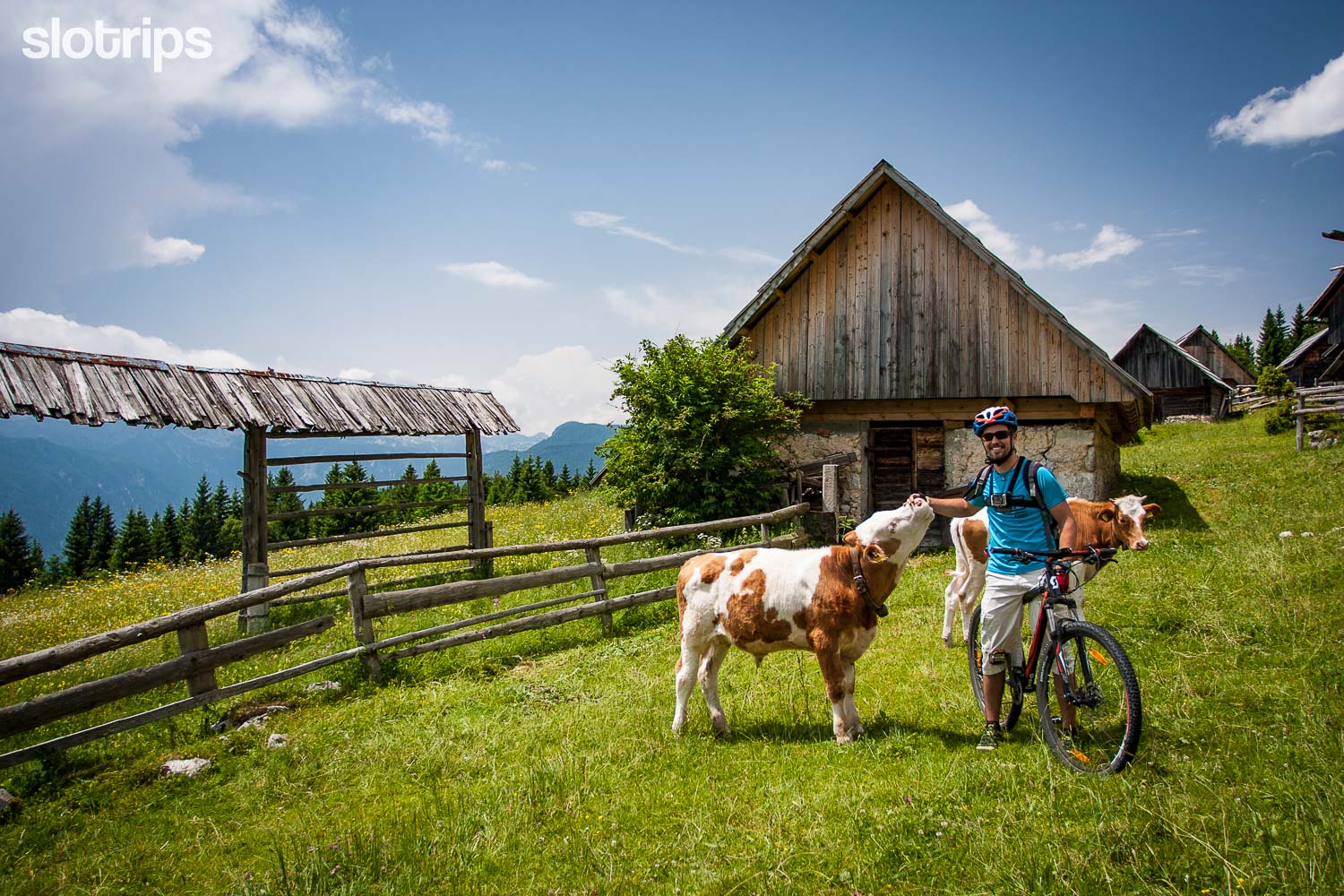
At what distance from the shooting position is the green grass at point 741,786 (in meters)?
3.00

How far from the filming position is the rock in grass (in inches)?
198

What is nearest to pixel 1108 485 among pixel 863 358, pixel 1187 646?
pixel 863 358

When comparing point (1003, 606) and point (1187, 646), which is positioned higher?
point (1003, 606)

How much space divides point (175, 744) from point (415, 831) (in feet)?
11.2

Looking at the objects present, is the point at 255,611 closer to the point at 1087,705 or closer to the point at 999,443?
the point at 999,443

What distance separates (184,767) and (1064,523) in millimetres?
6616

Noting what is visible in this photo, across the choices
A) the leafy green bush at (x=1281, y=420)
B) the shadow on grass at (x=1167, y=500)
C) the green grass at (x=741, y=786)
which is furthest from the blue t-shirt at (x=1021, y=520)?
the leafy green bush at (x=1281, y=420)

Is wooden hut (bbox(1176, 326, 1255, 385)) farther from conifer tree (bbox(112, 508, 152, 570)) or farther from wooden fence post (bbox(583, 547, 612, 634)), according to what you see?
conifer tree (bbox(112, 508, 152, 570))

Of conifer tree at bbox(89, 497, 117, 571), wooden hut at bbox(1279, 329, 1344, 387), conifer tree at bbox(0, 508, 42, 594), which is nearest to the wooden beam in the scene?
conifer tree at bbox(0, 508, 42, 594)

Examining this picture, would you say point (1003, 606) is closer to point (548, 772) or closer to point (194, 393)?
point (548, 772)

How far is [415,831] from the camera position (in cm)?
363

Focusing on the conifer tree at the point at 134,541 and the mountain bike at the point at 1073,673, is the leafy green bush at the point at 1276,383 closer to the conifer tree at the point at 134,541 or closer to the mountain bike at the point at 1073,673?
the mountain bike at the point at 1073,673

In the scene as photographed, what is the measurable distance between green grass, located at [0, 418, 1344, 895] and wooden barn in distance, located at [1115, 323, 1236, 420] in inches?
1381

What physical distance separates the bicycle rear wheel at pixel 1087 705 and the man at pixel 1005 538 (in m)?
0.26
